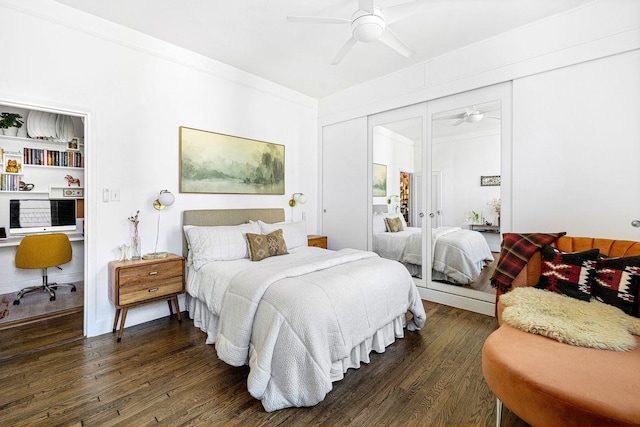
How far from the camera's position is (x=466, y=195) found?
337 centimetres

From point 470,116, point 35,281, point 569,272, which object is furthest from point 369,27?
point 35,281

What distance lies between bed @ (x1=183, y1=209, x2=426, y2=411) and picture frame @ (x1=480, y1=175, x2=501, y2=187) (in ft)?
4.82

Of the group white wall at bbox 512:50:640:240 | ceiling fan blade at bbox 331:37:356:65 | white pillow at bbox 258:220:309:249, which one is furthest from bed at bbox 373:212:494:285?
ceiling fan blade at bbox 331:37:356:65

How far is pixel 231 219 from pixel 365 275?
202cm

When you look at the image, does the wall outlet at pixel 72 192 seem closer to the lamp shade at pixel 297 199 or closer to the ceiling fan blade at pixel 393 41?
the lamp shade at pixel 297 199

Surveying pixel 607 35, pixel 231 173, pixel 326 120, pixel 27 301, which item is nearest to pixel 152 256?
pixel 231 173

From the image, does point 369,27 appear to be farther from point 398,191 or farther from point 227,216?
point 227,216

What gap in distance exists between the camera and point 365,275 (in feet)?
7.51

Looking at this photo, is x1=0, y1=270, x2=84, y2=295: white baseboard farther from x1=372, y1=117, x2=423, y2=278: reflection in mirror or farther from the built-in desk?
x1=372, y1=117, x2=423, y2=278: reflection in mirror

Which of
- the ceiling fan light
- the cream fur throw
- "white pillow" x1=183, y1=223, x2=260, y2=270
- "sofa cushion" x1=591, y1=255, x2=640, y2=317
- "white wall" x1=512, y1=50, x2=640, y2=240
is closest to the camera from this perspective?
the cream fur throw

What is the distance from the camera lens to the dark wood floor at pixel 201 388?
1.67 meters

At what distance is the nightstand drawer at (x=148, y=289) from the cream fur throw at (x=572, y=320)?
9.06ft

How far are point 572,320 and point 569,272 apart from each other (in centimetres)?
56

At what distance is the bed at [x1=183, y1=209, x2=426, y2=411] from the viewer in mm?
1742
